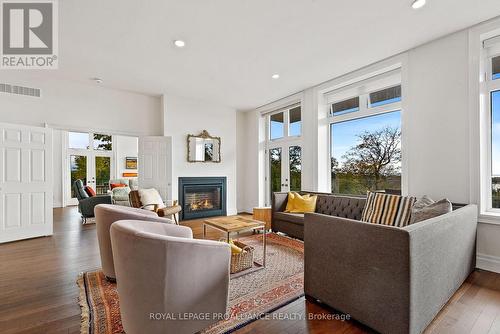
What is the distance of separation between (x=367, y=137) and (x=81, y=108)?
5615 mm

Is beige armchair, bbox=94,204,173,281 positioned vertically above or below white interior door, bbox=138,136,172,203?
below

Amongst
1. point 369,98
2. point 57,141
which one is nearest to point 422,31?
point 369,98

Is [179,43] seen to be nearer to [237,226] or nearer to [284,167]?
[237,226]

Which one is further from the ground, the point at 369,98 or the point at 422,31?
the point at 422,31

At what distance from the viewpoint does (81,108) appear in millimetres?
4801

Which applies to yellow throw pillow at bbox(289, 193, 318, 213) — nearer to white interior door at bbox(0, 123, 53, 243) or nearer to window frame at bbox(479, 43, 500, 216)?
window frame at bbox(479, 43, 500, 216)

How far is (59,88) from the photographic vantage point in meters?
4.59

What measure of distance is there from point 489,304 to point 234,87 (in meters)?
4.74

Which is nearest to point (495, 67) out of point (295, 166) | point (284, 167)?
point (295, 166)

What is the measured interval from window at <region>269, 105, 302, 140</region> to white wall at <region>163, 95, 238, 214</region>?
42.0 inches

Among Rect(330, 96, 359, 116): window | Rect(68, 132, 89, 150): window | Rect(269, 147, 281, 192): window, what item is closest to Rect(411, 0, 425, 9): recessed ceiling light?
Rect(330, 96, 359, 116): window

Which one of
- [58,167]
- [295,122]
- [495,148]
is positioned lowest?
[58,167]

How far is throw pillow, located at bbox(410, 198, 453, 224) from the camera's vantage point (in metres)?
2.25

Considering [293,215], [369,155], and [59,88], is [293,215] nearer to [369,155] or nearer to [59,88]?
[369,155]
